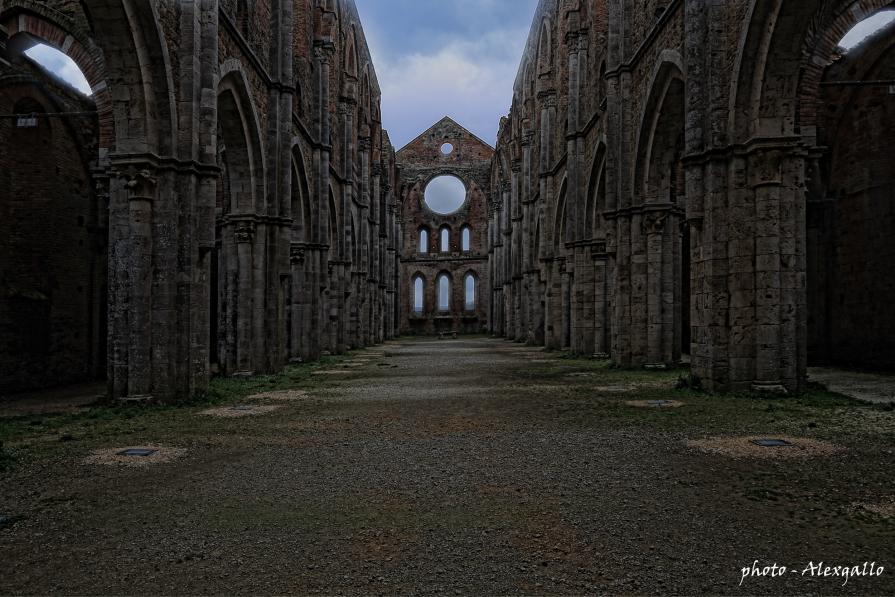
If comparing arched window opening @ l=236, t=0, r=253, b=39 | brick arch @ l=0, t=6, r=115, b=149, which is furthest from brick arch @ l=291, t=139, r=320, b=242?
brick arch @ l=0, t=6, r=115, b=149

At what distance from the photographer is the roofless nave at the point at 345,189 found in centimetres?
955

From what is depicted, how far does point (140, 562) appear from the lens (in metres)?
3.36

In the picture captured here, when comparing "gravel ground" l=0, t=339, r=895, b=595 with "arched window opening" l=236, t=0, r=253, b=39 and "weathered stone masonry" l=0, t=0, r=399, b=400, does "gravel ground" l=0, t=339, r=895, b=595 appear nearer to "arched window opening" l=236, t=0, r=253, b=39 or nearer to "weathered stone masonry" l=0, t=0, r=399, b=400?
"weathered stone masonry" l=0, t=0, r=399, b=400

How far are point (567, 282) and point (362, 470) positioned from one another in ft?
68.4

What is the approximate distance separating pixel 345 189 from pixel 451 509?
2428cm

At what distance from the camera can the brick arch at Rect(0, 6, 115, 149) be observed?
10.2m

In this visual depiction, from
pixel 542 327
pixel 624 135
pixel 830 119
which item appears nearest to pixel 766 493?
pixel 624 135

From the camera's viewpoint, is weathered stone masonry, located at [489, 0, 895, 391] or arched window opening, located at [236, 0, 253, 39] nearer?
weathered stone masonry, located at [489, 0, 895, 391]

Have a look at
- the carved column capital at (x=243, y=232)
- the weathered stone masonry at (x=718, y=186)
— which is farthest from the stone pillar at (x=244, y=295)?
the weathered stone masonry at (x=718, y=186)

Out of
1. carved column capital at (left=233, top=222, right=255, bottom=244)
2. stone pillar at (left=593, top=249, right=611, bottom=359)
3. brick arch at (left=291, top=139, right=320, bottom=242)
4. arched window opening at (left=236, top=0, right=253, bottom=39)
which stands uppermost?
arched window opening at (left=236, top=0, right=253, bottom=39)

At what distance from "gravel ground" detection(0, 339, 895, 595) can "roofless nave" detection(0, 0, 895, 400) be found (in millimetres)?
2969

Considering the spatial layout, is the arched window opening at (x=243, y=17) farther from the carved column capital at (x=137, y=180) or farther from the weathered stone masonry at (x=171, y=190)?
the carved column capital at (x=137, y=180)

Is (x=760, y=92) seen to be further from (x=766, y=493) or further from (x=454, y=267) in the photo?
(x=454, y=267)

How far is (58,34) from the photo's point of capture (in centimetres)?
1045
